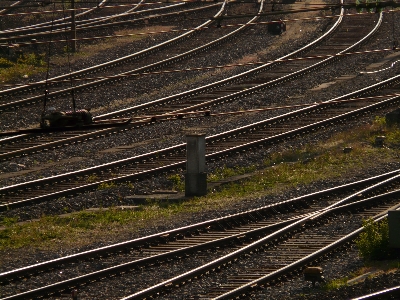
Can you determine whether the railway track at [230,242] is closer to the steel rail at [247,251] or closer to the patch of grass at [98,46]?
the steel rail at [247,251]

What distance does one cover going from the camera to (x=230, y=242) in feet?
49.7

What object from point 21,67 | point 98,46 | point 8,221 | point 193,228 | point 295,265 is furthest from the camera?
point 98,46

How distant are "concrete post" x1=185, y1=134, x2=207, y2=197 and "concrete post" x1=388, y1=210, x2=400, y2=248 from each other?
4846 mm

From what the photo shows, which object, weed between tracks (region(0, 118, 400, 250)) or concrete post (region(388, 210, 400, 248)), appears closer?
concrete post (region(388, 210, 400, 248))

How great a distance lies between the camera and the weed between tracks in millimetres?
15633

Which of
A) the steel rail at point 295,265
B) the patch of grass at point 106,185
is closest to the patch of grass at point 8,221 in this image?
the patch of grass at point 106,185

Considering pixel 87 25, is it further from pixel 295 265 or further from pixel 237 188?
pixel 295 265

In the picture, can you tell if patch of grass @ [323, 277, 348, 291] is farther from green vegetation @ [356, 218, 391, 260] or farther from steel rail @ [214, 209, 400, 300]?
green vegetation @ [356, 218, 391, 260]

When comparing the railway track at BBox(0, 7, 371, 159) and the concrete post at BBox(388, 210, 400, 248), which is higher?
the concrete post at BBox(388, 210, 400, 248)

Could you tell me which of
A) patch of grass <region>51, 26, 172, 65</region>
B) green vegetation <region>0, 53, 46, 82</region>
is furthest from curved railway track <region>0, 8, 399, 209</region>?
green vegetation <region>0, 53, 46, 82</region>

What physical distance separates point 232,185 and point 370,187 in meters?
2.38

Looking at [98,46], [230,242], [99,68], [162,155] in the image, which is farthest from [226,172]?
[98,46]

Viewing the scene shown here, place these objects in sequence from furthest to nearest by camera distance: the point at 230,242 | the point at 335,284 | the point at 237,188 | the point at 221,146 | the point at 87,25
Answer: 1. the point at 87,25
2. the point at 221,146
3. the point at 237,188
4. the point at 230,242
5. the point at 335,284

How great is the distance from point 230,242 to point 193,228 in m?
0.70
